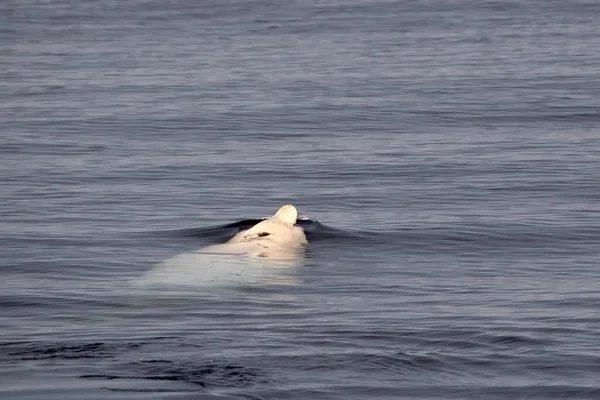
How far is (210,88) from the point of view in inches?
1375

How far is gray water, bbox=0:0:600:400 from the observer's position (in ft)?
40.2

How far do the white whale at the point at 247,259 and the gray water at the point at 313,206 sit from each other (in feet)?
1.04

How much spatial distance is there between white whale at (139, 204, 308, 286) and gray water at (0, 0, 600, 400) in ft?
1.04

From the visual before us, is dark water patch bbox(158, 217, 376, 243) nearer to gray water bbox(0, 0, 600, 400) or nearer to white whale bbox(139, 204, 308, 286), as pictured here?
gray water bbox(0, 0, 600, 400)

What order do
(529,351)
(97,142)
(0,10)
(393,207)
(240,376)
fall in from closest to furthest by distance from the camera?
(240,376) → (529,351) → (393,207) → (97,142) → (0,10)

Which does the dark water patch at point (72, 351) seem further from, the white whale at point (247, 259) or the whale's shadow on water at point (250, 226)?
the whale's shadow on water at point (250, 226)

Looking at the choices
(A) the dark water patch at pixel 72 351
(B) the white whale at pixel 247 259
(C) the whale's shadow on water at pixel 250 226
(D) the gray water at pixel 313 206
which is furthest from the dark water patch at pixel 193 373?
(C) the whale's shadow on water at pixel 250 226

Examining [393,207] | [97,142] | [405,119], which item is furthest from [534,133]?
[97,142]

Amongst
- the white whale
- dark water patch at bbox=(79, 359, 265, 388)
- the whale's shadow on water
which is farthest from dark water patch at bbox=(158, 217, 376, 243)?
dark water patch at bbox=(79, 359, 265, 388)

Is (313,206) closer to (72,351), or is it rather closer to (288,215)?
(288,215)

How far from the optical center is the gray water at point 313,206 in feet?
40.2

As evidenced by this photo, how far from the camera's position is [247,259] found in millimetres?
17375

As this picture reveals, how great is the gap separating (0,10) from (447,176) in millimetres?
34234

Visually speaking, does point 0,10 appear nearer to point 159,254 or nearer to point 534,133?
point 534,133
